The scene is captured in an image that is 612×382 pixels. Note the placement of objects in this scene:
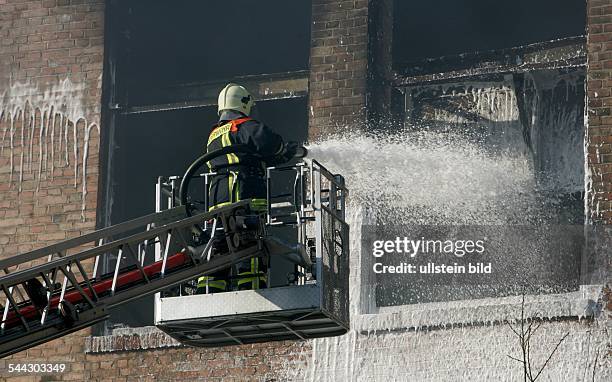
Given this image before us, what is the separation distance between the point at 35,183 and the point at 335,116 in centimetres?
305

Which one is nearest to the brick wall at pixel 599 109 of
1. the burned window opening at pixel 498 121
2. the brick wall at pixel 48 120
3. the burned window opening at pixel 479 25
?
the burned window opening at pixel 498 121

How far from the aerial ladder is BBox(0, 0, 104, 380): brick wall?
3698mm

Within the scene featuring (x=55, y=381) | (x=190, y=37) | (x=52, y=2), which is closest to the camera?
(x=55, y=381)

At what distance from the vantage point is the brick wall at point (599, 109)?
10.9 metres

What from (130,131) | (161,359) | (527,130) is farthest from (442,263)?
(130,131)

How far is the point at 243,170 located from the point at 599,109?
351 centimetres

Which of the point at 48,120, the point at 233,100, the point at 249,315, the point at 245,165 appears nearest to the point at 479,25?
the point at 48,120

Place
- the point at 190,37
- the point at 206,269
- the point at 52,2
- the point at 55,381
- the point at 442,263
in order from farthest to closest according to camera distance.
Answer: the point at 190,37, the point at 52,2, the point at 55,381, the point at 442,263, the point at 206,269

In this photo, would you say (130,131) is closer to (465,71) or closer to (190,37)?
(190,37)

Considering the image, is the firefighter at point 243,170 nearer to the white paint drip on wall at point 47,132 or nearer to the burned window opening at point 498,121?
the burned window opening at point 498,121

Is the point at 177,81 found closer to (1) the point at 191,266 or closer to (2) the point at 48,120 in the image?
(2) the point at 48,120

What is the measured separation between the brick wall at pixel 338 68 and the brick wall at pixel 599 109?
2017 mm

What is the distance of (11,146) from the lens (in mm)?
13141

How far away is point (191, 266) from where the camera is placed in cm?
838
